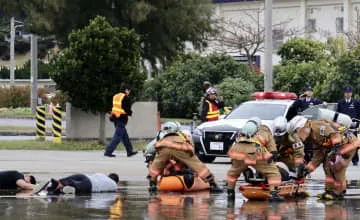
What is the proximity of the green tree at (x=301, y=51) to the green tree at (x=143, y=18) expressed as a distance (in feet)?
12.9

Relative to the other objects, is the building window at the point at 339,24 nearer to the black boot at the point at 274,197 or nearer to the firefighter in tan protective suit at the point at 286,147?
the firefighter in tan protective suit at the point at 286,147

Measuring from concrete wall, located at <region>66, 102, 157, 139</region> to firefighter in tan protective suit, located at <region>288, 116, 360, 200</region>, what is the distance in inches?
566

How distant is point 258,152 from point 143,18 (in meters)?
29.0

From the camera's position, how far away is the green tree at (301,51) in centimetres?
4476

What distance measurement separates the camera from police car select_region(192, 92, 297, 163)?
72.3 feet

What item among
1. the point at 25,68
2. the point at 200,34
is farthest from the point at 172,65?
the point at 25,68

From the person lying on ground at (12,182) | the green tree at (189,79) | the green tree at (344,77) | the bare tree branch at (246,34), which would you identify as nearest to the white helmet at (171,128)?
the person lying on ground at (12,182)

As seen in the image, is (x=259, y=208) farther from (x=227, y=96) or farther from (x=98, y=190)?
(x=227, y=96)

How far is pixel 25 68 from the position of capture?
254 feet

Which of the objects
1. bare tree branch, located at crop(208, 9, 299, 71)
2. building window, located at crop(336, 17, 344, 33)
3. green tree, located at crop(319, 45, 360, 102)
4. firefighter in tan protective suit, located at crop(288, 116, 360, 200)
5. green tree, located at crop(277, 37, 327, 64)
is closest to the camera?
firefighter in tan protective suit, located at crop(288, 116, 360, 200)

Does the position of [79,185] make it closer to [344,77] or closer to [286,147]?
[286,147]

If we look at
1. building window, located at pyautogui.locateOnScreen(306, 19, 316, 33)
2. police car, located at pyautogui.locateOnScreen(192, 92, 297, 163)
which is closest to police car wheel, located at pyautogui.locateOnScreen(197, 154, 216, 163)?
police car, located at pyautogui.locateOnScreen(192, 92, 297, 163)

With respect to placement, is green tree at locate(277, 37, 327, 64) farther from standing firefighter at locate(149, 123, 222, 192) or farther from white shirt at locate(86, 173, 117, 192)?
white shirt at locate(86, 173, 117, 192)

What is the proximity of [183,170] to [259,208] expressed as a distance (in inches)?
102
